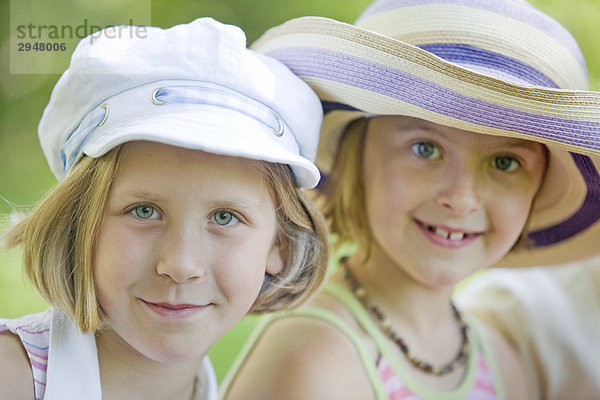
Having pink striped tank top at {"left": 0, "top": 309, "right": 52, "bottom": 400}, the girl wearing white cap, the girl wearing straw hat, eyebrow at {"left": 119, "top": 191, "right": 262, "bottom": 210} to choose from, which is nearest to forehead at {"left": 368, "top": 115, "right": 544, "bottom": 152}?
the girl wearing straw hat

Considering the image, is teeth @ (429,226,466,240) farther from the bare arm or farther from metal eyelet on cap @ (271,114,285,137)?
metal eyelet on cap @ (271,114,285,137)

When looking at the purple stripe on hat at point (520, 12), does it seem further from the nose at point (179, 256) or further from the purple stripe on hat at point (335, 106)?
the nose at point (179, 256)

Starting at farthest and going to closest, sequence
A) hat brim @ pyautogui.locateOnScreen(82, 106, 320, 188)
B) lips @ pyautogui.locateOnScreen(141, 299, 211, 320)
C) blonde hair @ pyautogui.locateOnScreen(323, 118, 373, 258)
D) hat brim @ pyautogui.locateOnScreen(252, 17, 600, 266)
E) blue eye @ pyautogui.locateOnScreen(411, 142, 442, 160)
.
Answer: blonde hair @ pyautogui.locateOnScreen(323, 118, 373, 258) → blue eye @ pyautogui.locateOnScreen(411, 142, 442, 160) → hat brim @ pyautogui.locateOnScreen(252, 17, 600, 266) → lips @ pyautogui.locateOnScreen(141, 299, 211, 320) → hat brim @ pyautogui.locateOnScreen(82, 106, 320, 188)

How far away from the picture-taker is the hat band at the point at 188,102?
3.67ft

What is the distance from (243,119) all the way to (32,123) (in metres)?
0.59

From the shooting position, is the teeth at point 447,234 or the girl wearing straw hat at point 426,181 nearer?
the girl wearing straw hat at point 426,181

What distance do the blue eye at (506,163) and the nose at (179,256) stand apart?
26.7 inches

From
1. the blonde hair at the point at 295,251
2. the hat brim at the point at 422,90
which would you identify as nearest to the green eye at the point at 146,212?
the blonde hair at the point at 295,251

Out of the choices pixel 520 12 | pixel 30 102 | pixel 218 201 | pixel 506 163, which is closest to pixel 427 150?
pixel 506 163

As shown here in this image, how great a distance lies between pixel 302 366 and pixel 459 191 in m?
0.47

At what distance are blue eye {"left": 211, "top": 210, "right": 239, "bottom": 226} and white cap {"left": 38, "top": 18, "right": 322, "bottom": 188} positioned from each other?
123 mm

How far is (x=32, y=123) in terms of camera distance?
1.51 metres

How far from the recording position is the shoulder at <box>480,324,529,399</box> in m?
1.83

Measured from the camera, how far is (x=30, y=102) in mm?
1453
